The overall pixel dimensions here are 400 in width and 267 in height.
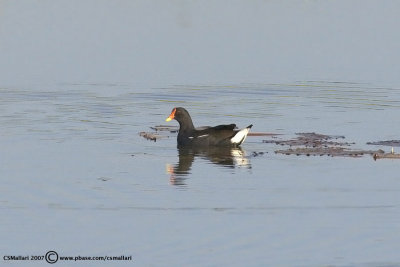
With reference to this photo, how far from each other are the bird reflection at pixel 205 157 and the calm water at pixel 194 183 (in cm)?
4

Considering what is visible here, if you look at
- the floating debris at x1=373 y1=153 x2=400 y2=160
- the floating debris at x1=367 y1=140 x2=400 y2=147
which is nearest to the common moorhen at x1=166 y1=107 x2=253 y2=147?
the floating debris at x1=367 y1=140 x2=400 y2=147

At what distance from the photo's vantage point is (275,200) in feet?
64.0

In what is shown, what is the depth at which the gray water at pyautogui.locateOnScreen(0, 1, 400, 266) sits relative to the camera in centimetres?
1670

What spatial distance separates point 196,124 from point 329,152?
542 centimetres

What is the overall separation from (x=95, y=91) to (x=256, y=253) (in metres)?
17.9

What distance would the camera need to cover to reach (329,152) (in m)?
Answer: 24.5

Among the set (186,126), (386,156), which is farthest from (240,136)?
(386,156)

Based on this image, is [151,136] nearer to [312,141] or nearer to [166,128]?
[166,128]

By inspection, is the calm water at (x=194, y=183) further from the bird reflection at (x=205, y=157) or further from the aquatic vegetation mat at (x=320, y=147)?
the aquatic vegetation mat at (x=320, y=147)

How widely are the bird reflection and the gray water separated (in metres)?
0.07

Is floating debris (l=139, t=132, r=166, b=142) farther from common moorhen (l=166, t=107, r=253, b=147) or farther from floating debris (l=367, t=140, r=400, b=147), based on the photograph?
floating debris (l=367, t=140, r=400, b=147)

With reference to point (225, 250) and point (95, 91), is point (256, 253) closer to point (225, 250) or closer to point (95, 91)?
point (225, 250)

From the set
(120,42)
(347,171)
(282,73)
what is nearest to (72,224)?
(347,171)

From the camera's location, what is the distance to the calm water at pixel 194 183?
16.3 m
